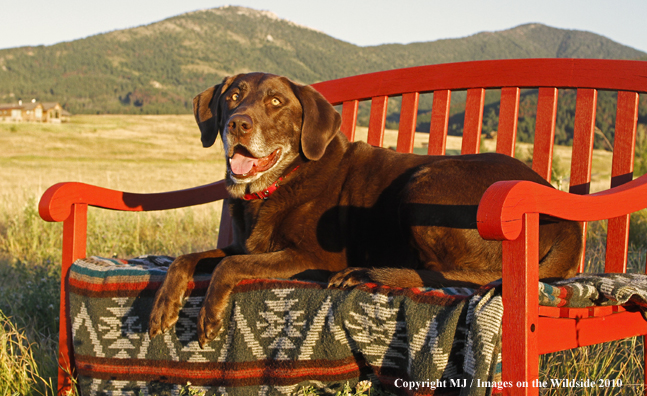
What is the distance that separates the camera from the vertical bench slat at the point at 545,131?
2.96 meters

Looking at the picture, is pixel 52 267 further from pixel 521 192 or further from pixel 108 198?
pixel 521 192

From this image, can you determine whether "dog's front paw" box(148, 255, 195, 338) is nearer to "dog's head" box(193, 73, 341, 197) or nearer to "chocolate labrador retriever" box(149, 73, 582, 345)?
"chocolate labrador retriever" box(149, 73, 582, 345)

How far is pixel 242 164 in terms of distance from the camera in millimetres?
2676

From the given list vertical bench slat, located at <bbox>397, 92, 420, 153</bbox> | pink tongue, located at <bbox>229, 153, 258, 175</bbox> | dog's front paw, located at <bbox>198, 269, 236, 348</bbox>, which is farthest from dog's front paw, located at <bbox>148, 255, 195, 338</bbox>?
vertical bench slat, located at <bbox>397, 92, 420, 153</bbox>

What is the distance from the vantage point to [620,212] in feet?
5.68

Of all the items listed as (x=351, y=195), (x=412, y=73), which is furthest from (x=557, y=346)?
(x=412, y=73)

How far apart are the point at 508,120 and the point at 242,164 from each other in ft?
5.45

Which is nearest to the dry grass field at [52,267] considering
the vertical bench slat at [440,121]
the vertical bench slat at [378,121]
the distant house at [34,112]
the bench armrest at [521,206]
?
the bench armrest at [521,206]

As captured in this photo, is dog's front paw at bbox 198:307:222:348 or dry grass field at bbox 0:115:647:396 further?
dry grass field at bbox 0:115:647:396

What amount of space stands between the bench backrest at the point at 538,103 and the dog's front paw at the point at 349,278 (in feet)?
4.95

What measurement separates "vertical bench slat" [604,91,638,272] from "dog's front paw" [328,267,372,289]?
4.91 ft

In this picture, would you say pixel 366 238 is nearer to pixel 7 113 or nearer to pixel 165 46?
pixel 7 113

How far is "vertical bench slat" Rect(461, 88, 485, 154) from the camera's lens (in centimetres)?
325

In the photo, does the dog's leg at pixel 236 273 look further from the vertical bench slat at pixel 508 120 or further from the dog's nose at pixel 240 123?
the vertical bench slat at pixel 508 120
